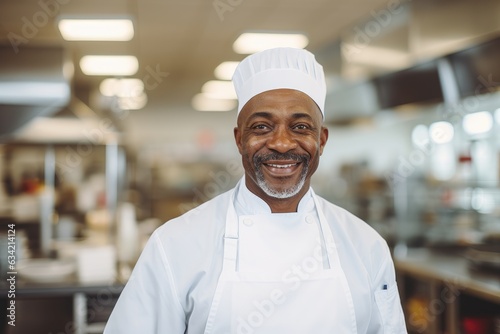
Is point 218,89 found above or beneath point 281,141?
above

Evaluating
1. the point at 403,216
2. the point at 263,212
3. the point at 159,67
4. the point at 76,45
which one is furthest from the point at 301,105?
the point at 159,67

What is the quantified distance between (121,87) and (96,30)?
273 centimetres

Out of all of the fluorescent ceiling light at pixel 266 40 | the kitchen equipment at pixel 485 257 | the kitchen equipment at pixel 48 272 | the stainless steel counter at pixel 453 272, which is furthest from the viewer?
the fluorescent ceiling light at pixel 266 40

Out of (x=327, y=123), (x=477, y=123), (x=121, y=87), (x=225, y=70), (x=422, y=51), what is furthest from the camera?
(x=121, y=87)

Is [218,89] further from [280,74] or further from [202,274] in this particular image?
[202,274]

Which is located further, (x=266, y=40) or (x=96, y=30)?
(x=266, y=40)

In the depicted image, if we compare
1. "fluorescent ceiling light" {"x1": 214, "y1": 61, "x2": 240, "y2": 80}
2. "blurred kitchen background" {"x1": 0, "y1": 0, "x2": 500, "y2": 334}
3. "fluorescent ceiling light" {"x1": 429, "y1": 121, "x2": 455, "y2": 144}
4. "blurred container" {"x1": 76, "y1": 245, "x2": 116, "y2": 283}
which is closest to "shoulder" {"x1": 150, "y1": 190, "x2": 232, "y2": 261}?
"blurred kitchen background" {"x1": 0, "y1": 0, "x2": 500, "y2": 334}

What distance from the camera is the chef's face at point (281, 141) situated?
4.63 feet

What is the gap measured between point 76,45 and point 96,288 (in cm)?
243

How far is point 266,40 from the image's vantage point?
4.31m

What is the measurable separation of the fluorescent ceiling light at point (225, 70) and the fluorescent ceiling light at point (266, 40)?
622 millimetres

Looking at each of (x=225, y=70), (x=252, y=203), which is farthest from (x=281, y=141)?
(x=225, y=70)

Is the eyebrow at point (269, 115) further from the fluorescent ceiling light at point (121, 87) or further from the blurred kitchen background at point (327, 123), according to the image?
the fluorescent ceiling light at point (121, 87)

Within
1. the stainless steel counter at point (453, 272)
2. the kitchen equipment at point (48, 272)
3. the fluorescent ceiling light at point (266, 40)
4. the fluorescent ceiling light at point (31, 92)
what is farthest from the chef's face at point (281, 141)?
the fluorescent ceiling light at point (266, 40)
